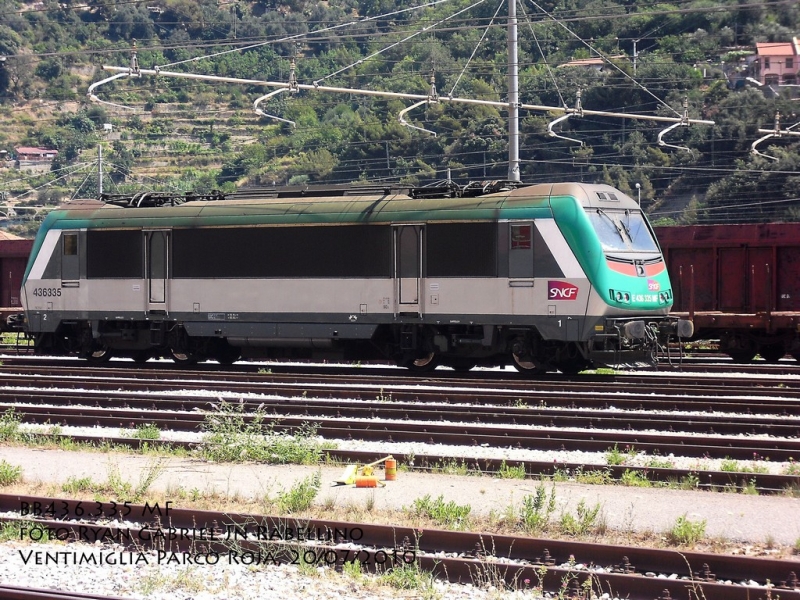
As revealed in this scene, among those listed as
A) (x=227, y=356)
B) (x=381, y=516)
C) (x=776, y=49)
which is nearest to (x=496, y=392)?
(x=227, y=356)

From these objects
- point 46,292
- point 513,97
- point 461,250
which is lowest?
point 46,292

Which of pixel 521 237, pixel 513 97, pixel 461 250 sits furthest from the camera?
pixel 513 97

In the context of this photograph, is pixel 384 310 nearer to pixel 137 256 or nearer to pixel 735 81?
pixel 137 256

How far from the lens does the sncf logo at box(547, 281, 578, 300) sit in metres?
18.9

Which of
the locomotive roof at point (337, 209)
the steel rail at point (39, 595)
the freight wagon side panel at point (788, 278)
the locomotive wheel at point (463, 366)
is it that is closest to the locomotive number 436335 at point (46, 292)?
the locomotive roof at point (337, 209)

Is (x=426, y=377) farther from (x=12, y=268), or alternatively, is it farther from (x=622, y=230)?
(x=12, y=268)

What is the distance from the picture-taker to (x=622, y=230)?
19562 mm

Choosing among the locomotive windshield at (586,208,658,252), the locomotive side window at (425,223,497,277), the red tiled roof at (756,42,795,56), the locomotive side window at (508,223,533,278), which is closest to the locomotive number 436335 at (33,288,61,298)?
the locomotive side window at (425,223,497,277)

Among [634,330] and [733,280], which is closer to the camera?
[634,330]

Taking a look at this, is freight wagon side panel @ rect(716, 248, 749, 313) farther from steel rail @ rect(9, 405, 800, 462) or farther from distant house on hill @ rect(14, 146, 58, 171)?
distant house on hill @ rect(14, 146, 58, 171)

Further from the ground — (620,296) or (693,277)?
(693,277)

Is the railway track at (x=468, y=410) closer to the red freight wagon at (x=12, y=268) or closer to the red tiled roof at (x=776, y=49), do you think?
the red freight wagon at (x=12, y=268)

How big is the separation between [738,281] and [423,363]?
8375 millimetres

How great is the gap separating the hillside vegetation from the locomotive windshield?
9010 mm
